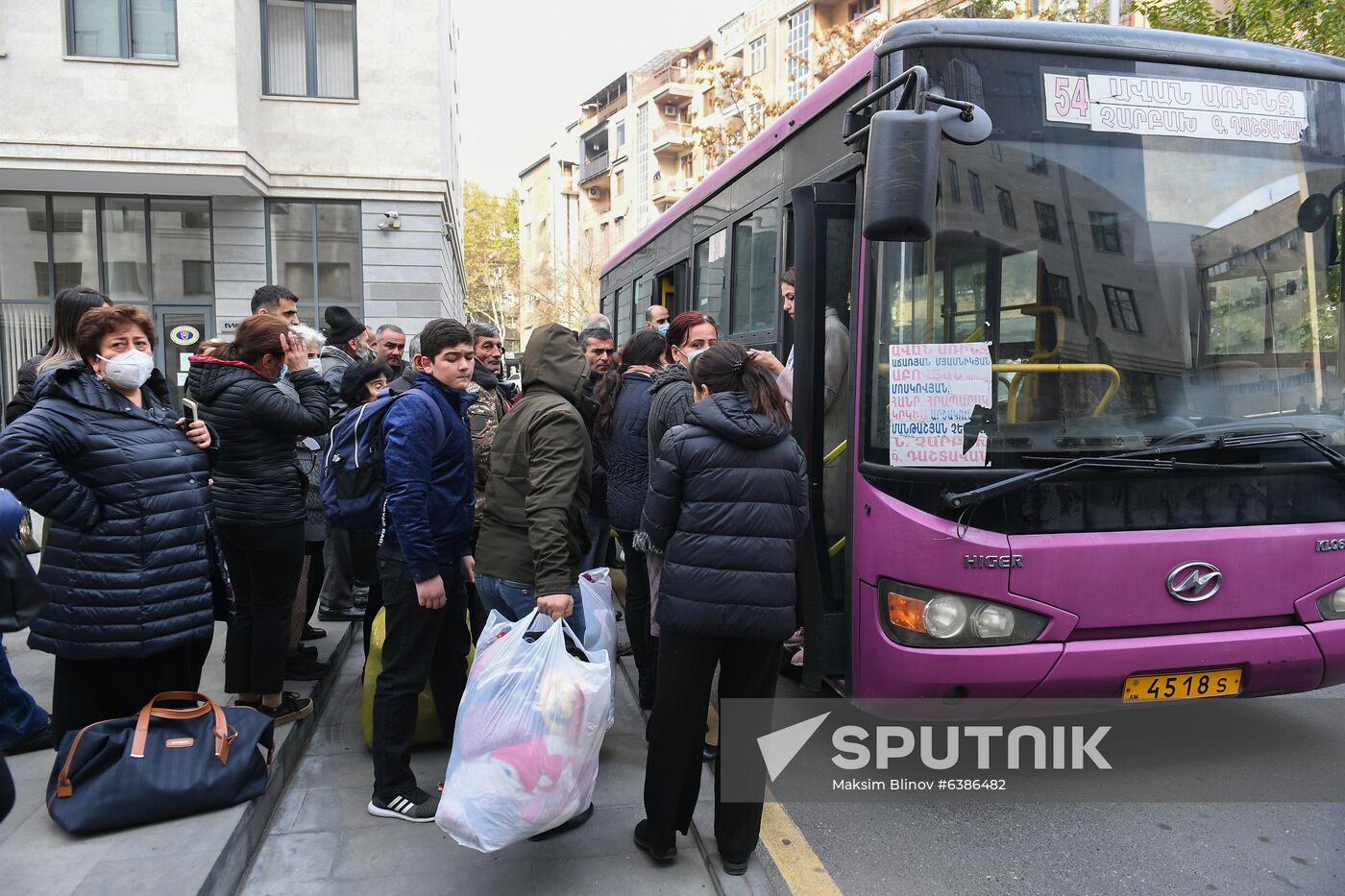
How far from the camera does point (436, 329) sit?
12.4ft

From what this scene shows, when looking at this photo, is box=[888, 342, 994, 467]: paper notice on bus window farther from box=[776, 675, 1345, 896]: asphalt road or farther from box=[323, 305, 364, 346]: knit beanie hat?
box=[323, 305, 364, 346]: knit beanie hat

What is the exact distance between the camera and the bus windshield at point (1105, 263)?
3.77 metres

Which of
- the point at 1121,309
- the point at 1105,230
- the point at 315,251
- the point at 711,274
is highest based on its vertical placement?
the point at 315,251

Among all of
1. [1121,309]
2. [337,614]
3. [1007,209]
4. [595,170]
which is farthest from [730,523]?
[595,170]

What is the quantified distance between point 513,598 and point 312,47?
15.8 metres

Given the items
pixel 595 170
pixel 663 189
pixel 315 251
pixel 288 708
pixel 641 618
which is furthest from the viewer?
pixel 595 170

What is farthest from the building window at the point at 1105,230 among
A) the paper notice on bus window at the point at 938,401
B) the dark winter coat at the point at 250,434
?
the dark winter coat at the point at 250,434

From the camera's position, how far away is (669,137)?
54.2 meters

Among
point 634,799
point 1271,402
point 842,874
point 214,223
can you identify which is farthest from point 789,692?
point 214,223

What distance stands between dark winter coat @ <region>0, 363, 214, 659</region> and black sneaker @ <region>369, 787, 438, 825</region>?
987 mm

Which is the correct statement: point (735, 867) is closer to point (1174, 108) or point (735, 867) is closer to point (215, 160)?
point (1174, 108)

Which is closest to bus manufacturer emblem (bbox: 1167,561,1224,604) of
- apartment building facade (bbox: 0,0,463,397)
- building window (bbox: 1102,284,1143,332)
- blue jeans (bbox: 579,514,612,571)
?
building window (bbox: 1102,284,1143,332)

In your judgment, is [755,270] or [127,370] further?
[755,270]

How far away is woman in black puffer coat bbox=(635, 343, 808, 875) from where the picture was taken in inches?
129
